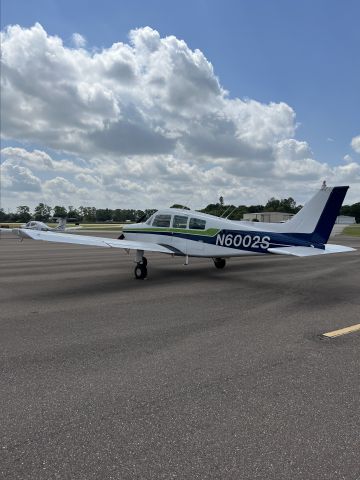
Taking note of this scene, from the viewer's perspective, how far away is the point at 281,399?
3.82m

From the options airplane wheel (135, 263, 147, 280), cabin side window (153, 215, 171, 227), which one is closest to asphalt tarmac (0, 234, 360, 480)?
airplane wheel (135, 263, 147, 280)

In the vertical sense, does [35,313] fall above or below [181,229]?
below

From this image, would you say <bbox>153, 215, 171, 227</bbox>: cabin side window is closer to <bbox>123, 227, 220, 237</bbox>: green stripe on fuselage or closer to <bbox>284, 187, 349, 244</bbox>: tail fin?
<bbox>123, 227, 220, 237</bbox>: green stripe on fuselage

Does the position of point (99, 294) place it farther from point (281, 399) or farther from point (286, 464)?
point (286, 464)

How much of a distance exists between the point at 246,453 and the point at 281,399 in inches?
41.4

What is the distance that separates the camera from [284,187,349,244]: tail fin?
35.0ft

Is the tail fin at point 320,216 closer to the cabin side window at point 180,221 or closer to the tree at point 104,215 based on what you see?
the cabin side window at point 180,221

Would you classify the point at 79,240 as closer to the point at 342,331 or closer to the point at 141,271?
the point at 141,271

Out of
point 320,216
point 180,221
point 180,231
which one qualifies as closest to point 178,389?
point 320,216

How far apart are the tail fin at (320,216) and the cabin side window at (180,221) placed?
3.58 metres

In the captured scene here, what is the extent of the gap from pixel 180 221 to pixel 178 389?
9030mm

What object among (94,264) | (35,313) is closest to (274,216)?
(94,264)

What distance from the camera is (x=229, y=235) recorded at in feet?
38.1

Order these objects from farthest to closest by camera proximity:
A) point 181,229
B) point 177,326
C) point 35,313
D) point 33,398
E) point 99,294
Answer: point 181,229, point 99,294, point 35,313, point 177,326, point 33,398
